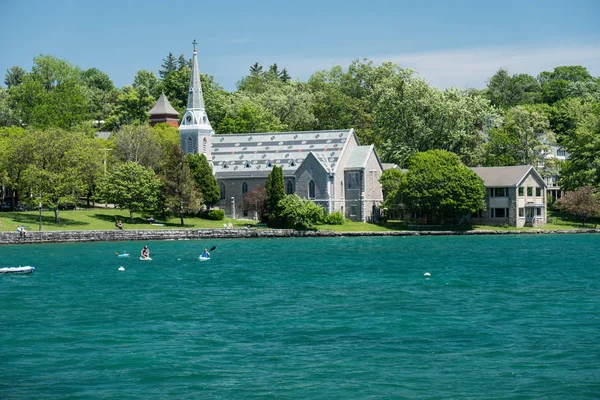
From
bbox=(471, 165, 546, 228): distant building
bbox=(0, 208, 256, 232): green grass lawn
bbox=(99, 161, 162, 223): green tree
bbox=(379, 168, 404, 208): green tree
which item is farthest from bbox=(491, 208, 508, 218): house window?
bbox=(99, 161, 162, 223): green tree

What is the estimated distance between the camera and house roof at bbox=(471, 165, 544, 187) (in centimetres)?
10262

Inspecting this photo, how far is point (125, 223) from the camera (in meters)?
95.6

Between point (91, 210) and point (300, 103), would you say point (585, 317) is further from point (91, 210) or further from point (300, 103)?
point (300, 103)

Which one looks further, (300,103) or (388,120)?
(300,103)

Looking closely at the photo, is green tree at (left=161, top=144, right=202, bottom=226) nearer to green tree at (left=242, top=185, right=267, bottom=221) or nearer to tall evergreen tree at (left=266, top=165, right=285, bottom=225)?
green tree at (left=242, top=185, right=267, bottom=221)

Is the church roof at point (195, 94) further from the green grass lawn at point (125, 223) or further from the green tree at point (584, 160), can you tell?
the green tree at point (584, 160)

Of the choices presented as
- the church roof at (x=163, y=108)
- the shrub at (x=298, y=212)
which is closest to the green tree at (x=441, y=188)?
the shrub at (x=298, y=212)

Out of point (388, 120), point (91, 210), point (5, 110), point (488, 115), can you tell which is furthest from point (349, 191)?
point (5, 110)

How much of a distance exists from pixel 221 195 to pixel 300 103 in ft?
110

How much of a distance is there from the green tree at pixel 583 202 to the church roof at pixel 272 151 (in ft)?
85.6

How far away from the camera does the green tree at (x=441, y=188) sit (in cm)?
9662

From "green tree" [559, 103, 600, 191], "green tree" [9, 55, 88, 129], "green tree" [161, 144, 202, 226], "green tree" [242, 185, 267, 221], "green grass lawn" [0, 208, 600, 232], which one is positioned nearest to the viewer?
"green grass lawn" [0, 208, 600, 232]

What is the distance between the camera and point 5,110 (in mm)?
135000

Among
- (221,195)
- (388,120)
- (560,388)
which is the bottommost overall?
(560,388)
